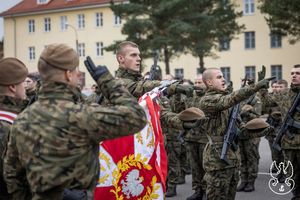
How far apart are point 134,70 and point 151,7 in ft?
101

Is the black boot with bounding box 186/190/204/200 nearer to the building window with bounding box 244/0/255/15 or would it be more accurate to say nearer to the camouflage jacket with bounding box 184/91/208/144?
the camouflage jacket with bounding box 184/91/208/144

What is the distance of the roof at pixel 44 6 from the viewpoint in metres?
54.9

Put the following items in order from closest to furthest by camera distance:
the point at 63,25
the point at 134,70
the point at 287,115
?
1. the point at 134,70
2. the point at 287,115
3. the point at 63,25

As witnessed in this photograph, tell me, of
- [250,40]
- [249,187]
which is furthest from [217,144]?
[250,40]

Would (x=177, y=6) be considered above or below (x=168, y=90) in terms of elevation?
above

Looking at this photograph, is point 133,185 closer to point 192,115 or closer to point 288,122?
point 192,115

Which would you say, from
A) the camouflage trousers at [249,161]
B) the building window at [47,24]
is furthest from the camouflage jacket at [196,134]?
the building window at [47,24]

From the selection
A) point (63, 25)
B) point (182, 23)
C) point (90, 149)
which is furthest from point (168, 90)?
point (63, 25)

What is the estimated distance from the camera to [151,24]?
114ft

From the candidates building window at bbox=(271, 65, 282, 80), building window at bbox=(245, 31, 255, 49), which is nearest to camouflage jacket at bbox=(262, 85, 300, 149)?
building window at bbox=(271, 65, 282, 80)

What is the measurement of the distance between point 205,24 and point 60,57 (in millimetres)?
32106

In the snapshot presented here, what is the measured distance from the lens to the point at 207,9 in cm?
3697

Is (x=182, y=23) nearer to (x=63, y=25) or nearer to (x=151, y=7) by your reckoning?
(x=151, y=7)

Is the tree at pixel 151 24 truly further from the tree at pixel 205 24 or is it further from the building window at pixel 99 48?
the building window at pixel 99 48
